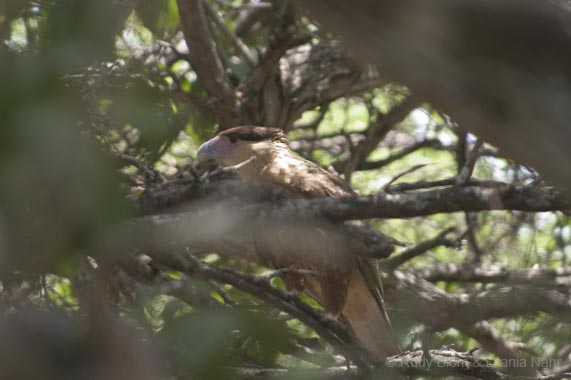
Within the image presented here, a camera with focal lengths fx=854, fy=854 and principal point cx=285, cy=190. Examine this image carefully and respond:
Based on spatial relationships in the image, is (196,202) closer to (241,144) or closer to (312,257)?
(312,257)

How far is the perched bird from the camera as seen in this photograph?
432 cm

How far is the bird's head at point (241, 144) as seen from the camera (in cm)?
484

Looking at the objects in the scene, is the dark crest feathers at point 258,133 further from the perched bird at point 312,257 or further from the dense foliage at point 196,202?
the dense foliage at point 196,202

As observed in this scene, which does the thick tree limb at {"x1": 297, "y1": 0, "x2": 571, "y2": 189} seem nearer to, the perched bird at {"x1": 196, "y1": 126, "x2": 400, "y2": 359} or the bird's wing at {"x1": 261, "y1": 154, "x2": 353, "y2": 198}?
the perched bird at {"x1": 196, "y1": 126, "x2": 400, "y2": 359}

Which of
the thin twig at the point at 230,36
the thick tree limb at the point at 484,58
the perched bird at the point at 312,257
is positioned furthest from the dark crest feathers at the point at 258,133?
the thick tree limb at the point at 484,58

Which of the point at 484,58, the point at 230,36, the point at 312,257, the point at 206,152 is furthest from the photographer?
the point at 230,36

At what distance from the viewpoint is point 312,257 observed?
4086mm

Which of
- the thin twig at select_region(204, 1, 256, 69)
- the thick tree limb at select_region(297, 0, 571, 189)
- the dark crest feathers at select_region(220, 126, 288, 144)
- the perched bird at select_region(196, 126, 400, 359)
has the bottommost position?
the perched bird at select_region(196, 126, 400, 359)

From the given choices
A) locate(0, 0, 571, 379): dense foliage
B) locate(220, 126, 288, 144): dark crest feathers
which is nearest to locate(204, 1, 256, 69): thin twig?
locate(0, 0, 571, 379): dense foliage

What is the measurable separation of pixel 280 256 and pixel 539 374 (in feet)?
4.41

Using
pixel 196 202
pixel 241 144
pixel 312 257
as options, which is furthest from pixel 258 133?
pixel 196 202

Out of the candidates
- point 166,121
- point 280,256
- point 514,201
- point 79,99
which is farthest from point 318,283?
point 79,99

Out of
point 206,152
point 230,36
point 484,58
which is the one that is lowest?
point 206,152

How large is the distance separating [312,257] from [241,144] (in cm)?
111
